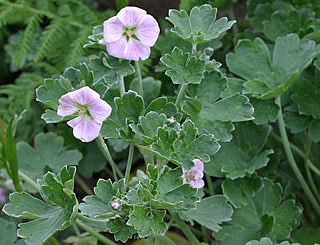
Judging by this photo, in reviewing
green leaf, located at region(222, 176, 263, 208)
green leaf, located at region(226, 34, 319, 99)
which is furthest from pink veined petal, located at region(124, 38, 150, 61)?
green leaf, located at region(222, 176, 263, 208)

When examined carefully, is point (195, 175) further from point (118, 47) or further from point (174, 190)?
point (118, 47)

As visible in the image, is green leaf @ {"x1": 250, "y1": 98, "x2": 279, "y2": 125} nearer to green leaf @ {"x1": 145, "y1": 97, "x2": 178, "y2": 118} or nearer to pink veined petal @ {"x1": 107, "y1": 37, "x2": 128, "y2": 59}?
green leaf @ {"x1": 145, "y1": 97, "x2": 178, "y2": 118}

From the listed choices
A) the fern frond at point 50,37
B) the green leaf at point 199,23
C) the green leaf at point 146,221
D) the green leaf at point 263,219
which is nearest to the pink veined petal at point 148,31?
the green leaf at point 199,23

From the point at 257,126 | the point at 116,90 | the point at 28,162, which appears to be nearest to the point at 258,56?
the point at 257,126

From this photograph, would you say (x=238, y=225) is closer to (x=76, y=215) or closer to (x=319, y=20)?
(x=76, y=215)

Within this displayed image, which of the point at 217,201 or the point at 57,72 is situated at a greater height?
the point at 217,201

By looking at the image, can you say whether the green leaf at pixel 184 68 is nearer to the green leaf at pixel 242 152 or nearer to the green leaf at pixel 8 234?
the green leaf at pixel 242 152

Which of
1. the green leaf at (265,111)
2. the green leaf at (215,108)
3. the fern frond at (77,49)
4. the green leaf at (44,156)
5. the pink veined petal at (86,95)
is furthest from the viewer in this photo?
the fern frond at (77,49)
